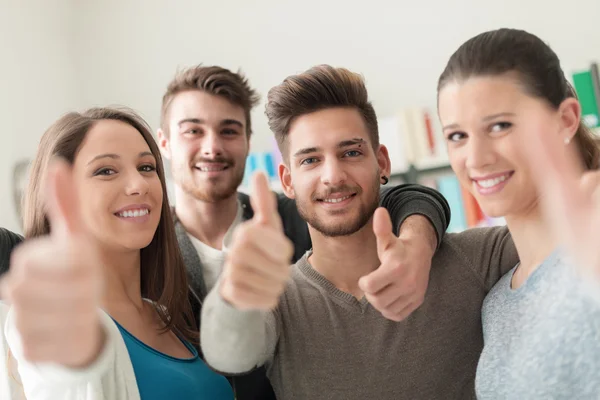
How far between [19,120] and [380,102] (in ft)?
7.22

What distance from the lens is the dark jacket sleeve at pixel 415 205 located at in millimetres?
1522

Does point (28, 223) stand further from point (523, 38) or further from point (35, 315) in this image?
point (523, 38)

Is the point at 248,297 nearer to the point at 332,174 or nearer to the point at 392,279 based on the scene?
the point at 392,279

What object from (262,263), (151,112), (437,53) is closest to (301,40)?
(437,53)

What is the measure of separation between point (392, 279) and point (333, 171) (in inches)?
15.9

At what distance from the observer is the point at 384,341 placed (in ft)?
4.57

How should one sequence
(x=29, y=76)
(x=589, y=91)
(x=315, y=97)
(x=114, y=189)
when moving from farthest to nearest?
(x=29, y=76), (x=589, y=91), (x=315, y=97), (x=114, y=189)

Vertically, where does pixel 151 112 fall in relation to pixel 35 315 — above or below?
above

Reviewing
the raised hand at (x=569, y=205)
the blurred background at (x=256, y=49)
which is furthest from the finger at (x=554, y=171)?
the blurred background at (x=256, y=49)

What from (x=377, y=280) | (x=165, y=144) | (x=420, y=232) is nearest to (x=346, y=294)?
(x=420, y=232)

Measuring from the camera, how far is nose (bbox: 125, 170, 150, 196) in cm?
138

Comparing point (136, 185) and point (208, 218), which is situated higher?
point (136, 185)

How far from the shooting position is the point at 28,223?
143 cm

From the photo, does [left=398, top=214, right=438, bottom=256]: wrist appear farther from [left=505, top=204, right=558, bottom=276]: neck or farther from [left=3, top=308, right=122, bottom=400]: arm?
[left=3, top=308, right=122, bottom=400]: arm
